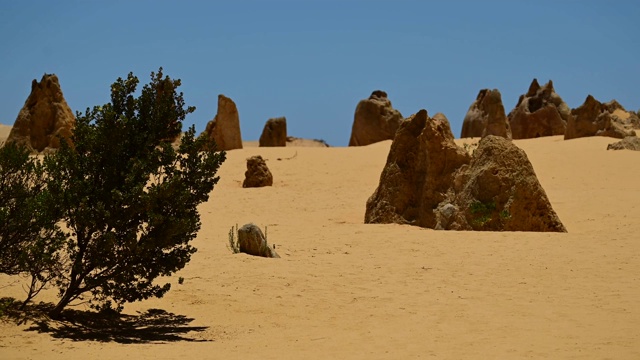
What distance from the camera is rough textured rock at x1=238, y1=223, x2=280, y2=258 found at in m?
12.2

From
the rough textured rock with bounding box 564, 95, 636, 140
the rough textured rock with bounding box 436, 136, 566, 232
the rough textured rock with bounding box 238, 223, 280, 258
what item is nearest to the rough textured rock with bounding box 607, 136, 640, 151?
the rough textured rock with bounding box 564, 95, 636, 140

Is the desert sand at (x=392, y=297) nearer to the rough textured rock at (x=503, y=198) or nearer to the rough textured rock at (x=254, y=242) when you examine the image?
the rough textured rock at (x=254, y=242)

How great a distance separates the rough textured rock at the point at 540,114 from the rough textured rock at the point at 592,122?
6641 millimetres

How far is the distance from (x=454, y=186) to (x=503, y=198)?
125 centimetres

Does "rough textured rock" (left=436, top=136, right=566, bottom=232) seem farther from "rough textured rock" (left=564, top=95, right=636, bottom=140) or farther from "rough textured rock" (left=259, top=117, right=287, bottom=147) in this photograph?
"rough textured rock" (left=259, top=117, right=287, bottom=147)

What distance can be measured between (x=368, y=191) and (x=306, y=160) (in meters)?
6.37

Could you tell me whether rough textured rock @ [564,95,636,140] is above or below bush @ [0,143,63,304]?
above

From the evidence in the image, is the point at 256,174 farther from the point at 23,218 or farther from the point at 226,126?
the point at 23,218

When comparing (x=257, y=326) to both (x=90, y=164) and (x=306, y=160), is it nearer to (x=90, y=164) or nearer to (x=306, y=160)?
(x=90, y=164)

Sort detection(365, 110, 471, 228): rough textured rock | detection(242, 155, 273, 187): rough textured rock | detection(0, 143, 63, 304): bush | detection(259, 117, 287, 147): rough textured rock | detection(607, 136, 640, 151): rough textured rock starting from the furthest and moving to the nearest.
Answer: detection(259, 117, 287, 147): rough textured rock, detection(607, 136, 640, 151): rough textured rock, detection(242, 155, 273, 187): rough textured rock, detection(365, 110, 471, 228): rough textured rock, detection(0, 143, 63, 304): bush

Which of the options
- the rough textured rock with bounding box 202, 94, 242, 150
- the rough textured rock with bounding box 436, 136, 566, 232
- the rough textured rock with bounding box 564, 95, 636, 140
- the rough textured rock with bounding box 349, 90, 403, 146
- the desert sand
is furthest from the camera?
the rough textured rock with bounding box 349, 90, 403, 146

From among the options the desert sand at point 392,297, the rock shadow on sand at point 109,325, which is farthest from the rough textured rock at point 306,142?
the rock shadow on sand at point 109,325

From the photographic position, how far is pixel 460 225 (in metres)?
14.4

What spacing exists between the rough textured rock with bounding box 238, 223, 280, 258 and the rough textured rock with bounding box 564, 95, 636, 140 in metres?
22.4
